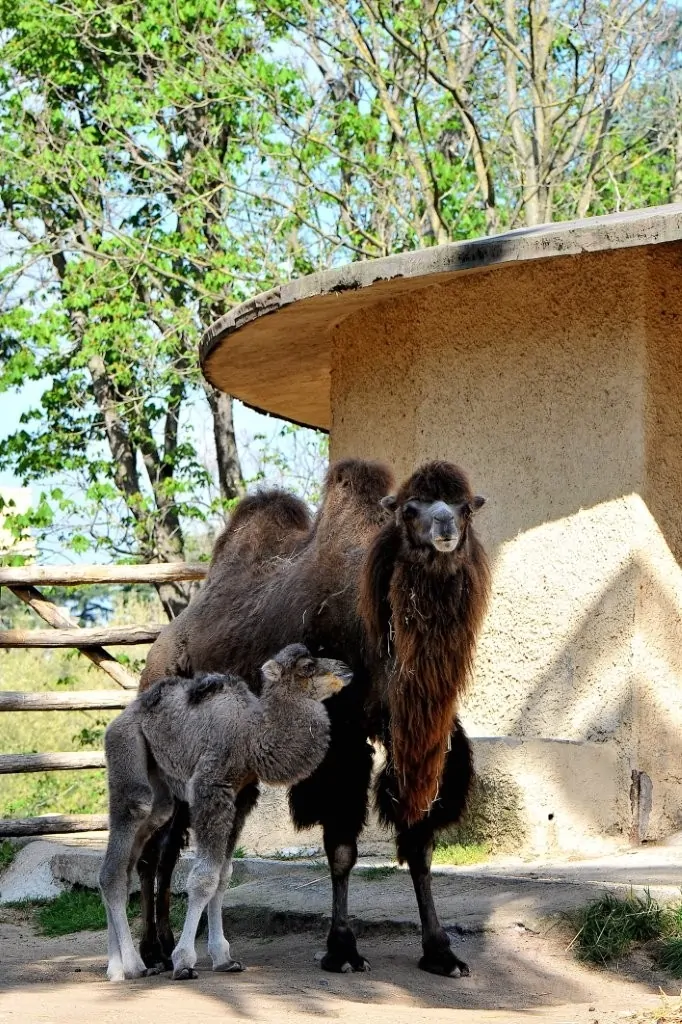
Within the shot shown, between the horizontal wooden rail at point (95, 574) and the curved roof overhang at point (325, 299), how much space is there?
1.51 meters

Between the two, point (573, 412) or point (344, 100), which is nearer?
point (573, 412)

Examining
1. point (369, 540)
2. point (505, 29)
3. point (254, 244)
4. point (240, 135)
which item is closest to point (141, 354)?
point (254, 244)

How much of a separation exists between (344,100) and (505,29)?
2602mm

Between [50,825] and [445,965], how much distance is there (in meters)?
6.14

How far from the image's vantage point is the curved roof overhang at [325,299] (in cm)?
711

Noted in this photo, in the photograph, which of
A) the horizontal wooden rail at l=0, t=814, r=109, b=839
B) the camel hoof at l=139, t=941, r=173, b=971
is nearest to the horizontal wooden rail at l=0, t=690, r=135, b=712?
the horizontal wooden rail at l=0, t=814, r=109, b=839

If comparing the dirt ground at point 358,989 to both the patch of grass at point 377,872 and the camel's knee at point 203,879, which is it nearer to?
the camel's knee at point 203,879

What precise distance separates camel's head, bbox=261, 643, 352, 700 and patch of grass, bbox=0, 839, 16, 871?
18.8 feet

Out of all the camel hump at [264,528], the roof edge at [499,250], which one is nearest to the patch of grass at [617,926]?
the camel hump at [264,528]

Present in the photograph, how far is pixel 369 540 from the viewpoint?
6.26m

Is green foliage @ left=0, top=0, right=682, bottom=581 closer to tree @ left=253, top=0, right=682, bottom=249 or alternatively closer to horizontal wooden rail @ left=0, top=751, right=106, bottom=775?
tree @ left=253, top=0, right=682, bottom=249

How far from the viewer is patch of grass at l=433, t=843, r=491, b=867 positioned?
7.62m

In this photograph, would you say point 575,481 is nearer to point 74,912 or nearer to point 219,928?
point 219,928

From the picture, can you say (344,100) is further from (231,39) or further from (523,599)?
(523,599)
